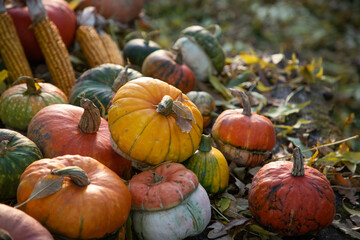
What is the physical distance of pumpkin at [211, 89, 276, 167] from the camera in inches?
121

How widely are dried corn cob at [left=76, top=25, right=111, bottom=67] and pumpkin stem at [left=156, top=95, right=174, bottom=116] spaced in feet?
5.92

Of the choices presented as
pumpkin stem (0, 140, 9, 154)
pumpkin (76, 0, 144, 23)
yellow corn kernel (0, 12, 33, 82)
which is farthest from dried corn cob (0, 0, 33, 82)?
pumpkin stem (0, 140, 9, 154)

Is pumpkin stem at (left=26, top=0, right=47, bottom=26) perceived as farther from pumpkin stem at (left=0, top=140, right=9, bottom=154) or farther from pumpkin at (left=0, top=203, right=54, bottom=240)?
pumpkin at (left=0, top=203, right=54, bottom=240)

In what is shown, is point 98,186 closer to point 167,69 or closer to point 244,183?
point 244,183

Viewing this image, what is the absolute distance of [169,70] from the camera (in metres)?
Answer: 3.76

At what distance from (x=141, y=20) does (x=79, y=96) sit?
8.85 feet

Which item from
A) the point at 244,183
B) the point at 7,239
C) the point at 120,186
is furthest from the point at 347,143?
the point at 7,239

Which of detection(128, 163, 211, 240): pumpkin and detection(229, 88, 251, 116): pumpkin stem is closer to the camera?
detection(128, 163, 211, 240): pumpkin

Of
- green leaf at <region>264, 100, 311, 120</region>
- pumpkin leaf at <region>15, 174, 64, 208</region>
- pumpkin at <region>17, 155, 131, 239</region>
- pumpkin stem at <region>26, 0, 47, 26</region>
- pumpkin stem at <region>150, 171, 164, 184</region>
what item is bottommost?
green leaf at <region>264, 100, 311, 120</region>

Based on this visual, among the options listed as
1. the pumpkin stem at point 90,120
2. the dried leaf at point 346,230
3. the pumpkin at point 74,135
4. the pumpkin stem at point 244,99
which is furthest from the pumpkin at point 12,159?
the dried leaf at point 346,230

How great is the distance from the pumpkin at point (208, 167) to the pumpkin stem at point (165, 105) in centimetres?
42

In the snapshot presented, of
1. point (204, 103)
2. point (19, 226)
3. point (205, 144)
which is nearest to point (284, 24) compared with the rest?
point (204, 103)

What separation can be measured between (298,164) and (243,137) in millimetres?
687

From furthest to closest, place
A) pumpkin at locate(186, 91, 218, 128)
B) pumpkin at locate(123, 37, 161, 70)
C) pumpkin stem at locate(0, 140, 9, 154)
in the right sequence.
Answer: pumpkin at locate(123, 37, 161, 70)
pumpkin at locate(186, 91, 218, 128)
pumpkin stem at locate(0, 140, 9, 154)
